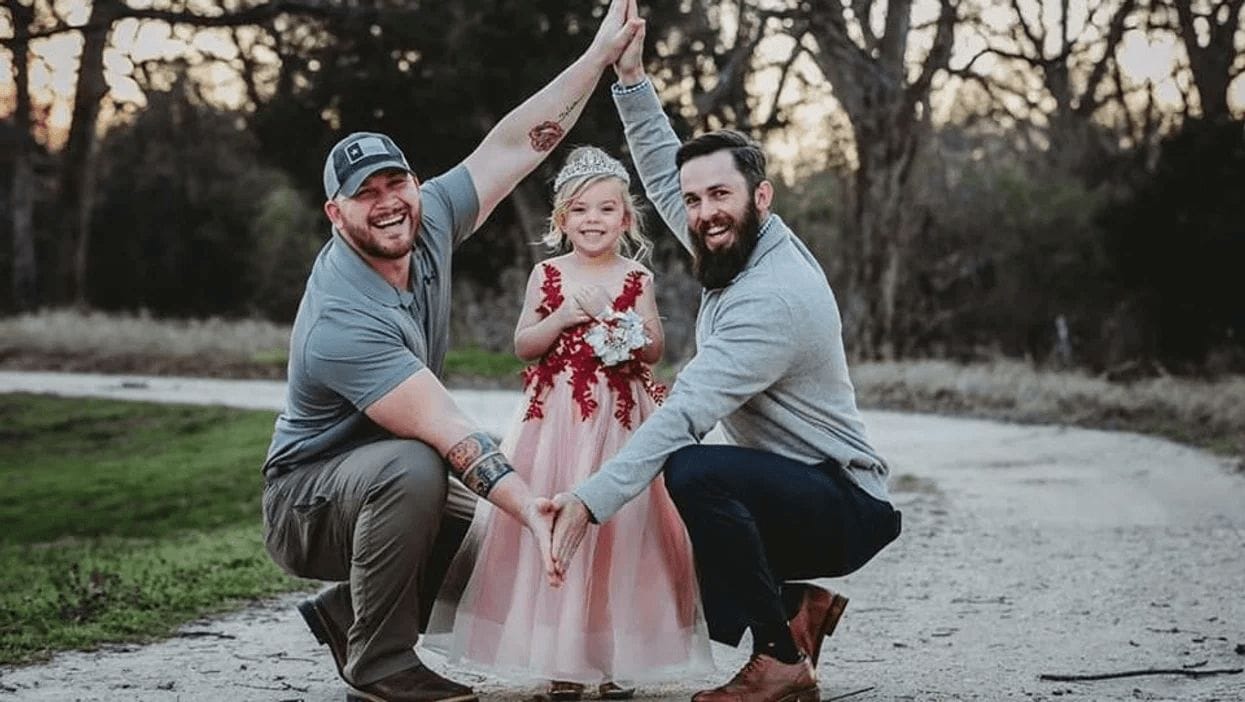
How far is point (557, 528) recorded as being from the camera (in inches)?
180

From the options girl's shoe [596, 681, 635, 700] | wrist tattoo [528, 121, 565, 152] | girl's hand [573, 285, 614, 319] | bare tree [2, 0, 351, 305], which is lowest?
girl's shoe [596, 681, 635, 700]

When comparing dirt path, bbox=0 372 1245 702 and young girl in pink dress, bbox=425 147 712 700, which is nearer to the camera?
young girl in pink dress, bbox=425 147 712 700

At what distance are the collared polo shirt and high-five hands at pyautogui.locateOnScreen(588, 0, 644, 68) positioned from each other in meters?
0.90

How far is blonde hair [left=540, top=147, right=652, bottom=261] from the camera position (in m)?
5.30

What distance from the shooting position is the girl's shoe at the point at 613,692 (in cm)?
499

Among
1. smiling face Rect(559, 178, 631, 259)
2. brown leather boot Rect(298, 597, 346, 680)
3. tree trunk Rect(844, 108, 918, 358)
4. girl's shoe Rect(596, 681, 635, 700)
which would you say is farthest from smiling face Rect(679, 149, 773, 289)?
tree trunk Rect(844, 108, 918, 358)

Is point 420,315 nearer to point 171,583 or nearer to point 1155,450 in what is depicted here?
point 171,583

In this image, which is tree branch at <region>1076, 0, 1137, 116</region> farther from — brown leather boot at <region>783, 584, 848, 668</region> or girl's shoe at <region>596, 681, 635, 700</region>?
girl's shoe at <region>596, 681, 635, 700</region>

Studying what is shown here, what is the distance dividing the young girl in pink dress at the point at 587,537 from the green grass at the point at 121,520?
6.31 ft

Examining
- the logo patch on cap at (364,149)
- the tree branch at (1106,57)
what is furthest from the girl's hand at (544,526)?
the tree branch at (1106,57)

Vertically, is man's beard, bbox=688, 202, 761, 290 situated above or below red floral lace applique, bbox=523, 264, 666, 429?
above

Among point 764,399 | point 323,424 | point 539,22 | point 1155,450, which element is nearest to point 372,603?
point 323,424

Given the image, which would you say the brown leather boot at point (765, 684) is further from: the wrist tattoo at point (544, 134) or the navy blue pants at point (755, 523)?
the wrist tattoo at point (544, 134)

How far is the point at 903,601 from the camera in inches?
272
